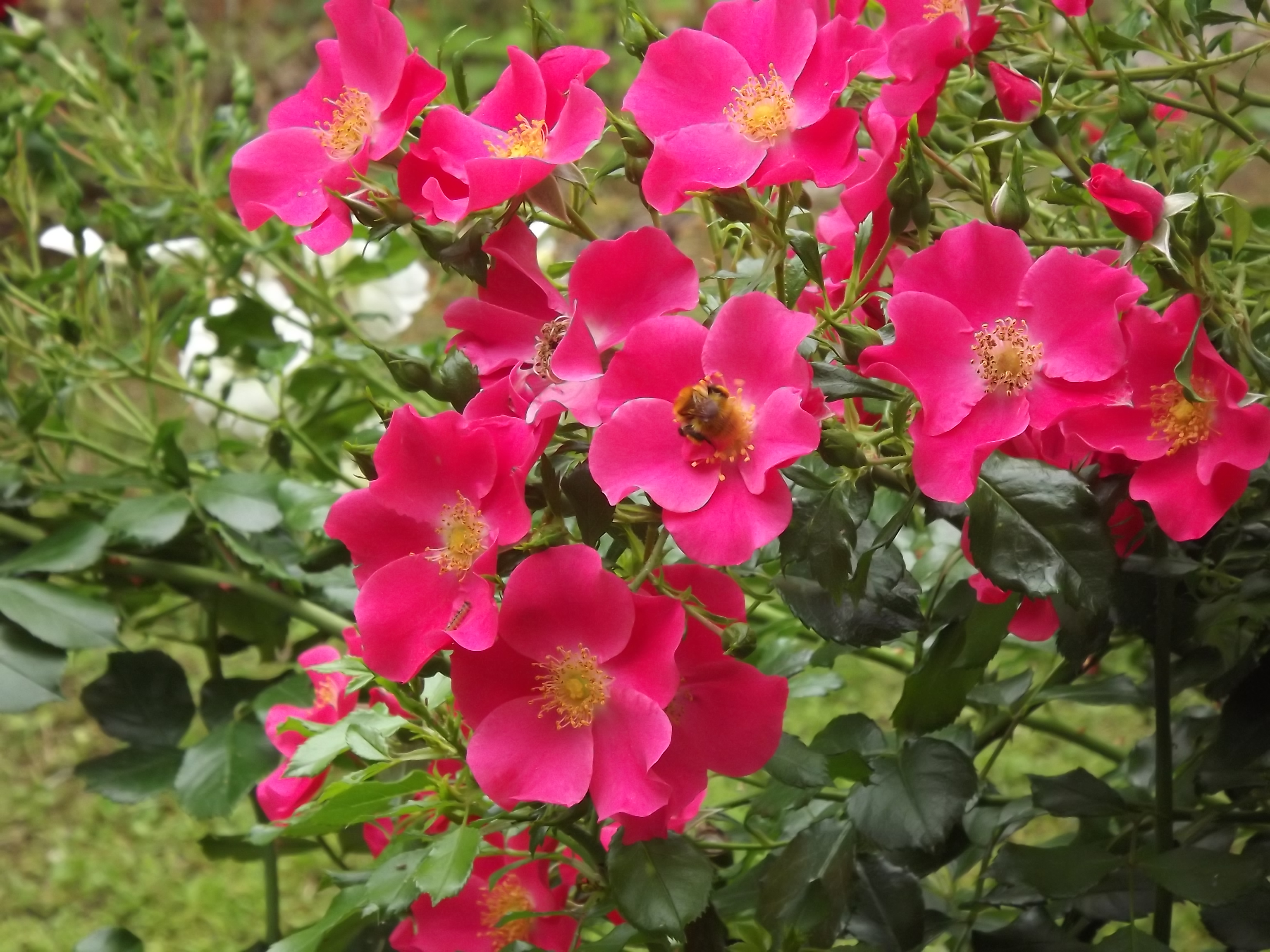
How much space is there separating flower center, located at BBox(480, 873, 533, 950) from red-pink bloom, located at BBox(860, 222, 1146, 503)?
0.29 meters

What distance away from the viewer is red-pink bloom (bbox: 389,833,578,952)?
0.50m

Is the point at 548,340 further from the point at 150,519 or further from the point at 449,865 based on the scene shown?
the point at 150,519

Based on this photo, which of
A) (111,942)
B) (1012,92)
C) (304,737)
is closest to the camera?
(1012,92)

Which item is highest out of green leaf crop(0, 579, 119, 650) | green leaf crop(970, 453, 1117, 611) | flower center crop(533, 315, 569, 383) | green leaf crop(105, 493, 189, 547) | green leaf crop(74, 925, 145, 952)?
flower center crop(533, 315, 569, 383)

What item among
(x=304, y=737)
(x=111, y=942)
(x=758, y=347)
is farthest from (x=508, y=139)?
(x=111, y=942)

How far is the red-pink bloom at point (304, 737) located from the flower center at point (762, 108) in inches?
12.0

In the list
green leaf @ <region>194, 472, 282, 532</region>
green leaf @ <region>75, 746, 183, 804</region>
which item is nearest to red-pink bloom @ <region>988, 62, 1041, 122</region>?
green leaf @ <region>194, 472, 282, 532</region>

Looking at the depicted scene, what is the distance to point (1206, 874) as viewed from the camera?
0.45m

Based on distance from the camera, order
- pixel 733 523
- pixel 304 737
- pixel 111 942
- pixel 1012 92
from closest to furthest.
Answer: pixel 733 523 < pixel 1012 92 < pixel 304 737 < pixel 111 942

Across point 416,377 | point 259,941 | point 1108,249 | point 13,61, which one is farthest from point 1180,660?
point 13,61

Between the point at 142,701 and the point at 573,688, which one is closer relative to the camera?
the point at 573,688

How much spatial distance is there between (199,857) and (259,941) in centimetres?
81

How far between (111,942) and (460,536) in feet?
1.56

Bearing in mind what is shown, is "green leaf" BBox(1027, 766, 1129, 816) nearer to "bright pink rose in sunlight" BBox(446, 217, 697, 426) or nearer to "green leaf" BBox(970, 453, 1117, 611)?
"green leaf" BBox(970, 453, 1117, 611)
